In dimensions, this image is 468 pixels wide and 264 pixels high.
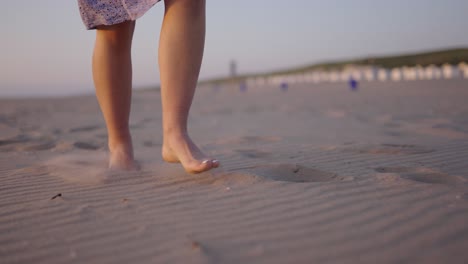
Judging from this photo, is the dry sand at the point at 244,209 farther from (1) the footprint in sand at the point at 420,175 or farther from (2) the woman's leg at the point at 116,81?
(2) the woman's leg at the point at 116,81

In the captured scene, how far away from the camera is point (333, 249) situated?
107 centimetres

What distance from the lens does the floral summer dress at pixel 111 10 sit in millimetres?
1679

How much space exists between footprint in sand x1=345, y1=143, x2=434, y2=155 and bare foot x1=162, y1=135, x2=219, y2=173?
3.92ft

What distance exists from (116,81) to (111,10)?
0.36 meters

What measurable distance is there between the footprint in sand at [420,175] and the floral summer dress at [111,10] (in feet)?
4.33

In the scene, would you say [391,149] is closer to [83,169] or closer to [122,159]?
[122,159]

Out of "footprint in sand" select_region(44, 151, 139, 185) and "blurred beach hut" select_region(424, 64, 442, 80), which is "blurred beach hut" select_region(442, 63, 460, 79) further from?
"footprint in sand" select_region(44, 151, 139, 185)

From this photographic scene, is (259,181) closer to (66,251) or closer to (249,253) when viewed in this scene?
(249,253)

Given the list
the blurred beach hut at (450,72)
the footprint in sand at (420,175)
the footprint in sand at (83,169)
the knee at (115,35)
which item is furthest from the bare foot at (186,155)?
the blurred beach hut at (450,72)

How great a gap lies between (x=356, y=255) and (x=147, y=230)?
2.12ft

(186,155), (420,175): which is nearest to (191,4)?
(186,155)

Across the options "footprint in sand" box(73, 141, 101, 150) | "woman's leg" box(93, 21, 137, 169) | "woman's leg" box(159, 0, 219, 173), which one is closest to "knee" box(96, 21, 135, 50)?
"woman's leg" box(93, 21, 137, 169)

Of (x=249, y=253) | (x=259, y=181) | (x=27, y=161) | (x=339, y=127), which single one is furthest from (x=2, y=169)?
(x=339, y=127)

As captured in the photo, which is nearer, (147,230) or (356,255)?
(356,255)
